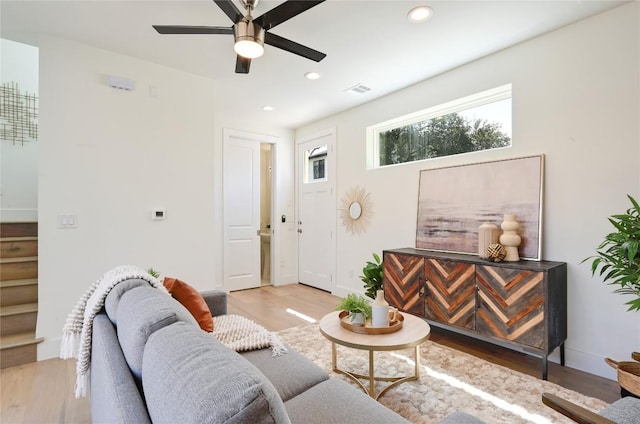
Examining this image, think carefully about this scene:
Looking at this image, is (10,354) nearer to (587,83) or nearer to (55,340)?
(55,340)

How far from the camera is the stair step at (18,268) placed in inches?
116

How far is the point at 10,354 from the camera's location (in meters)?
2.47

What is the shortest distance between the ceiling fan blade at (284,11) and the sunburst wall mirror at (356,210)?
252 centimetres

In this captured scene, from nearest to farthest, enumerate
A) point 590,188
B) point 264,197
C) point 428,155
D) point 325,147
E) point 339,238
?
1. point 590,188
2. point 428,155
3. point 339,238
4. point 325,147
5. point 264,197

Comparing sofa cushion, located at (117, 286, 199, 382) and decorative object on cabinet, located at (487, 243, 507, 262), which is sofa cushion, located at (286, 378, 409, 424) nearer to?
sofa cushion, located at (117, 286, 199, 382)

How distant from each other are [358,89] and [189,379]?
362 cm

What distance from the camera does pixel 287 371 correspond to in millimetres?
1465

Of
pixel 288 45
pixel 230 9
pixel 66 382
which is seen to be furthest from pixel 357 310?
pixel 66 382

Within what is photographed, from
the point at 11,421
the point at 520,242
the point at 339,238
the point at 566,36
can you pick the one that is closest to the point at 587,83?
the point at 566,36

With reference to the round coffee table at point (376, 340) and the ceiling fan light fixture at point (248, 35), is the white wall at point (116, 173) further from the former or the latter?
the round coffee table at point (376, 340)

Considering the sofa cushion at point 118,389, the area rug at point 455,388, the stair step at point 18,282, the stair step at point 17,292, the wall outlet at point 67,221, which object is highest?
the wall outlet at point 67,221

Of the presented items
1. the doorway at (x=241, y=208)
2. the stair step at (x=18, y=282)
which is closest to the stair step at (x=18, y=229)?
the stair step at (x=18, y=282)

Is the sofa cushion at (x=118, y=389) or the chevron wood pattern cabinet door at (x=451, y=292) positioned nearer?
the sofa cushion at (x=118, y=389)

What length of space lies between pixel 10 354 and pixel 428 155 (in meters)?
4.20
